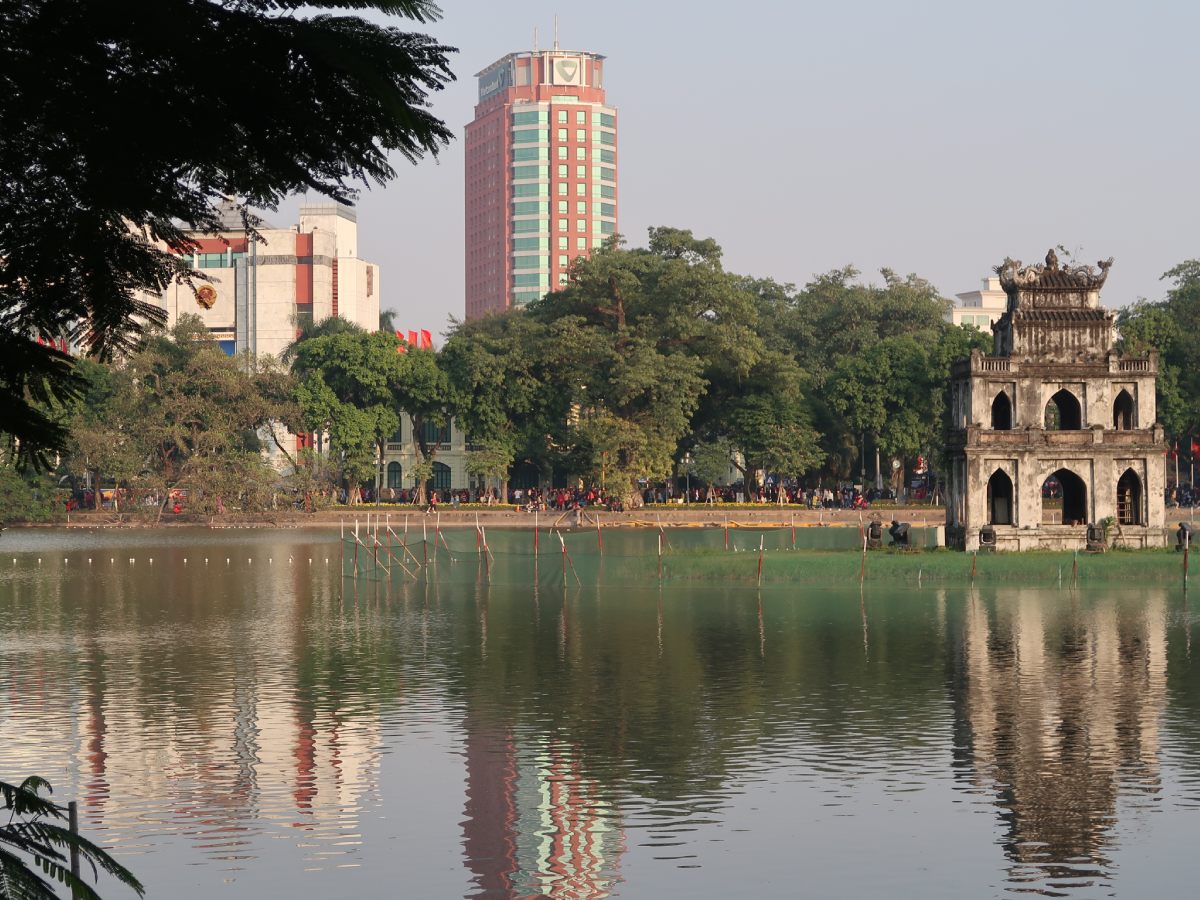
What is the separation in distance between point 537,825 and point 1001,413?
58187 millimetres

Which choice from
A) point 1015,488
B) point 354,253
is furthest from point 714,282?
point 354,253

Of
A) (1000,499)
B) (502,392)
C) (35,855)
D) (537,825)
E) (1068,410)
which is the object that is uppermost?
(502,392)

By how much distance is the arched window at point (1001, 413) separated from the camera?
7875cm

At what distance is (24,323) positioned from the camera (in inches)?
273

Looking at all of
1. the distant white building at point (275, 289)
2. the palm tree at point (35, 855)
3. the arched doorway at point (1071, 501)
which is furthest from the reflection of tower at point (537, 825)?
the distant white building at point (275, 289)

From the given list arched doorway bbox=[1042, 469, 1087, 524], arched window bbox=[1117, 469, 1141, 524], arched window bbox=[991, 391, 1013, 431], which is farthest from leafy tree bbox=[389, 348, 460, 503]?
arched window bbox=[1117, 469, 1141, 524]

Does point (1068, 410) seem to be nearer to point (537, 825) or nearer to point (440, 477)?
point (537, 825)

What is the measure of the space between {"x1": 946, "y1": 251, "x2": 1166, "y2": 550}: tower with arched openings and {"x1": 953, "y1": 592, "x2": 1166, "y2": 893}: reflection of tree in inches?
753

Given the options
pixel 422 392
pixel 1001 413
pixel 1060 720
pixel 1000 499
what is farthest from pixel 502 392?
pixel 1060 720

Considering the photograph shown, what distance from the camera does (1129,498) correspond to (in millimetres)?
76938

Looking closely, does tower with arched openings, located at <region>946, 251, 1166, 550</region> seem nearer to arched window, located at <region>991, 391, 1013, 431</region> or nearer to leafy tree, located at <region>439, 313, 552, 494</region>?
arched window, located at <region>991, 391, 1013, 431</region>

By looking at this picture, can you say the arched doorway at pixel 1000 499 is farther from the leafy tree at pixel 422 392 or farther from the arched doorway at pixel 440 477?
the arched doorway at pixel 440 477

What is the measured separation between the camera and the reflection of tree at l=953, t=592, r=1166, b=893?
23938mm

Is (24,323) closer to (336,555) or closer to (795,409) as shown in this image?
(336,555)
